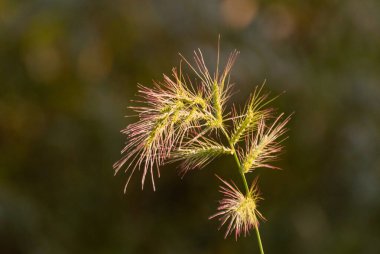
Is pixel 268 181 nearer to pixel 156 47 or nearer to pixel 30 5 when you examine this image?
pixel 156 47

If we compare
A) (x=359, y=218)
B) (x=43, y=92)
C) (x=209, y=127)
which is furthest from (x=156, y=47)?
(x=209, y=127)

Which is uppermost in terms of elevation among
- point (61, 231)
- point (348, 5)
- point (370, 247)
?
point (348, 5)

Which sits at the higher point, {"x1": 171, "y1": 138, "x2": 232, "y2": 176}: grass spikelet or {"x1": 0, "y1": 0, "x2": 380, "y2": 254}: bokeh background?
{"x1": 0, "y1": 0, "x2": 380, "y2": 254}: bokeh background

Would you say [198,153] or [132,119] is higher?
→ [132,119]

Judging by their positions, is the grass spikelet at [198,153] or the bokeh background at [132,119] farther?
the bokeh background at [132,119]

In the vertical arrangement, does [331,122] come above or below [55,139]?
above

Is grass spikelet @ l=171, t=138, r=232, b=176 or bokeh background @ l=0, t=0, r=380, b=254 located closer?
grass spikelet @ l=171, t=138, r=232, b=176

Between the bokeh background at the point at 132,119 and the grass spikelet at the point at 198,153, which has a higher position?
the bokeh background at the point at 132,119

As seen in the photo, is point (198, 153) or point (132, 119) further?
point (132, 119)
